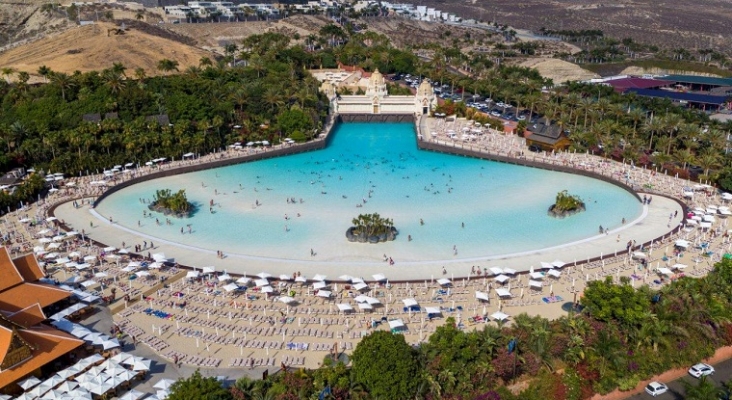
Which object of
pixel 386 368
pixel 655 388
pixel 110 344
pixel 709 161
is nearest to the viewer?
pixel 386 368

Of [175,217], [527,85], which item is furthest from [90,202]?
[527,85]

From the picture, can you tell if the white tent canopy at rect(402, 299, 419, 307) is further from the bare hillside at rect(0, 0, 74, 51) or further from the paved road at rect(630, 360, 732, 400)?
the bare hillside at rect(0, 0, 74, 51)

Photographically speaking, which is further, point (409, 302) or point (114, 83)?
point (114, 83)

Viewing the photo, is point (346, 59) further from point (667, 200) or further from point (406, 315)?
point (406, 315)

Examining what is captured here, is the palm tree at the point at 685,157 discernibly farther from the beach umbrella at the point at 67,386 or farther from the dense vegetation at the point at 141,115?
the beach umbrella at the point at 67,386

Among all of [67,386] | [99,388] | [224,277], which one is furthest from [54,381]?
[224,277]

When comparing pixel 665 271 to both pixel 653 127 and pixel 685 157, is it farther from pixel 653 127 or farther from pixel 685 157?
pixel 653 127

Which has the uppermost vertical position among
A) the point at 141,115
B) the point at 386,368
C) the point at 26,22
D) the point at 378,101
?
the point at 26,22
